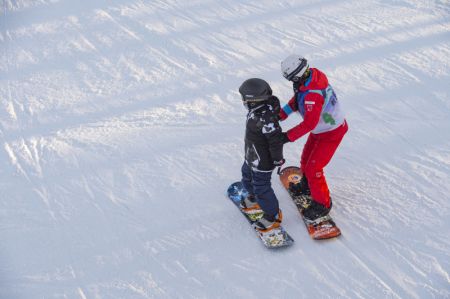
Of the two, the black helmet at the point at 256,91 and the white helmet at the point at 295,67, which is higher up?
the white helmet at the point at 295,67

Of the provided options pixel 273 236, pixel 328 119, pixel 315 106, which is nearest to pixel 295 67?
pixel 315 106

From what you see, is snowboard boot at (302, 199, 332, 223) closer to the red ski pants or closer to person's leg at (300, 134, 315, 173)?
the red ski pants

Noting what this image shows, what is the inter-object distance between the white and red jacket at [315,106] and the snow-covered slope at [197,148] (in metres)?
→ 1.13

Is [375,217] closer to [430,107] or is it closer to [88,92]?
[430,107]

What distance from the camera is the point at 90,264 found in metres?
4.34

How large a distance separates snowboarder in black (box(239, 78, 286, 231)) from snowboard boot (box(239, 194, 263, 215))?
0.22 meters

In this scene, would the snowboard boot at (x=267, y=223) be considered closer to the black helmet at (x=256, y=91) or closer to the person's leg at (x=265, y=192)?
the person's leg at (x=265, y=192)

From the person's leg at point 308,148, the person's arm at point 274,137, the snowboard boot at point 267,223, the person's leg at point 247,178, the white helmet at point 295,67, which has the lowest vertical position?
the snowboard boot at point 267,223

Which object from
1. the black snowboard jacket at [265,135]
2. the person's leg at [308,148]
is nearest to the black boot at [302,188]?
the person's leg at [308,148]

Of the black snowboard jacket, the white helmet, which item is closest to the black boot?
the black snowboard jacket

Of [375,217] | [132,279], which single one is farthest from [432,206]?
[132,279]

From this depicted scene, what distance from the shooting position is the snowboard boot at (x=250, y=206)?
4.74 m

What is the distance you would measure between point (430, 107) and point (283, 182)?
2.47 m

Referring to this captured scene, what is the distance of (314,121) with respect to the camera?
396 centimetres
